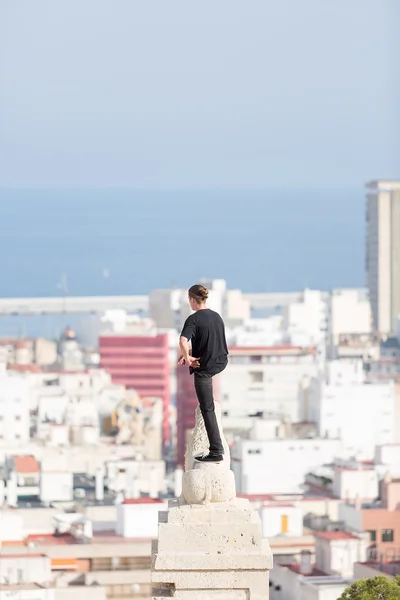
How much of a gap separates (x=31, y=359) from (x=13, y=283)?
28.4 meters

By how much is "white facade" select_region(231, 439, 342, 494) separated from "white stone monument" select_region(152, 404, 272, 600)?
146 feet

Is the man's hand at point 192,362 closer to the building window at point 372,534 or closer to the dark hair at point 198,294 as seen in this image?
the dark hair at point 198,294

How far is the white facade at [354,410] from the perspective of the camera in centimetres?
6323

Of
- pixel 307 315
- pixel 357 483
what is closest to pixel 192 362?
pixel 357 483

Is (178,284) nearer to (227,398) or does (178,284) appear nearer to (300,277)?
(300,277)

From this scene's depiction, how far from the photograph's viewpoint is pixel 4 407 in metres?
63.7

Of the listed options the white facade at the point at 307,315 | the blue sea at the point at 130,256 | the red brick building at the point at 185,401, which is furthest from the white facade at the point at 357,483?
the blue sea at the point at 130,256

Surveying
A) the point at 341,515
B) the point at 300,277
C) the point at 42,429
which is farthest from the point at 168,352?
the point at 300,277

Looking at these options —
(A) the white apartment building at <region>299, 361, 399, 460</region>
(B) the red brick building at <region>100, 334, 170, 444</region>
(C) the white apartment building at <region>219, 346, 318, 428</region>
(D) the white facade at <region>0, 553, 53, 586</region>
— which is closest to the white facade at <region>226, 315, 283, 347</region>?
(C) the white apartment building at <region>219, 346, 318, 428</region>

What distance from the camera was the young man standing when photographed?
688cm

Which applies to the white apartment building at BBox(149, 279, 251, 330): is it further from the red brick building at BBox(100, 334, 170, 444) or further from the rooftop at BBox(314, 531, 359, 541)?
the rooftop at BBox(314, 531, 359, 541)

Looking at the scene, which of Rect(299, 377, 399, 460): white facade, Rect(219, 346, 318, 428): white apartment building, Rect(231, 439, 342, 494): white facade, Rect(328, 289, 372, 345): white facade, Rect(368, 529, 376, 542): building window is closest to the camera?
Rect(368, 529, 376, 542): building window

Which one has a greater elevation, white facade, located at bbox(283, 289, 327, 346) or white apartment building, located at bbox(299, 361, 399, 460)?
white facade, located at bbox(283, 289, 327, 346)

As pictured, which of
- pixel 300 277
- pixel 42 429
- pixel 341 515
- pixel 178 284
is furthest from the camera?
pixel 300 277
